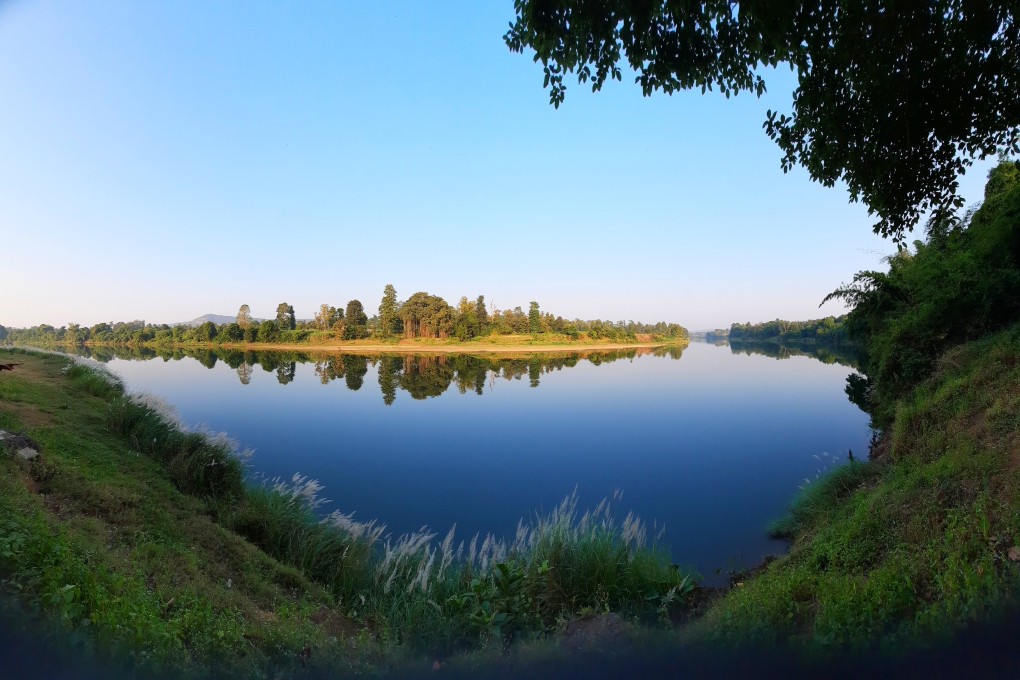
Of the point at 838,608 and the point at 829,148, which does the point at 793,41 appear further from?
the point at 838,608

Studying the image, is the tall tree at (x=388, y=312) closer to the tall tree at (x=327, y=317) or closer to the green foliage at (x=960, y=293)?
the tall tree at (x=327, y=317)

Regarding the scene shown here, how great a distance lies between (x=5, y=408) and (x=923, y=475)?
430 inches

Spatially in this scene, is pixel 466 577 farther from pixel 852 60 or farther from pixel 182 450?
pixel 852 60

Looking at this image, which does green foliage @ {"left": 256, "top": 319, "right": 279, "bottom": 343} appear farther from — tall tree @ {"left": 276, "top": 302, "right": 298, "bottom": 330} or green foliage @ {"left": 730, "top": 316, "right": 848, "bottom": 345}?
green foliage @ {"left": 730, "top": 316, "right": 848, "bottom": 345}

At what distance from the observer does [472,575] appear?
14.4ft

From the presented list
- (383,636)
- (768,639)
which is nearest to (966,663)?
(768,639)

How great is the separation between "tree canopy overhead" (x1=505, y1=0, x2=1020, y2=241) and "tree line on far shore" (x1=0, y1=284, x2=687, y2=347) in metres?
53.9

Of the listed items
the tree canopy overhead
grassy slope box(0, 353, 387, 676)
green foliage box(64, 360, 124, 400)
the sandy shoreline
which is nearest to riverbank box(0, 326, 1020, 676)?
grassy slope box(0, 353, 387, 676)

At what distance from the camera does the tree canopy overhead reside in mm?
3357

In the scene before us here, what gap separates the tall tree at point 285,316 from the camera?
6569 cm

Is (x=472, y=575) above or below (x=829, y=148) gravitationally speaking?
below

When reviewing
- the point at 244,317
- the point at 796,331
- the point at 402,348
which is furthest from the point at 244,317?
the point at 796,331

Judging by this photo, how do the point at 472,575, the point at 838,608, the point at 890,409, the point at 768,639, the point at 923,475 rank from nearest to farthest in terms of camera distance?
1. the point at 768,639
2. the point at 838,608
3. the point at 923,475
4. the point at 472,575
5. the point at 890,409

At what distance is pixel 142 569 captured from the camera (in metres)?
2.88
